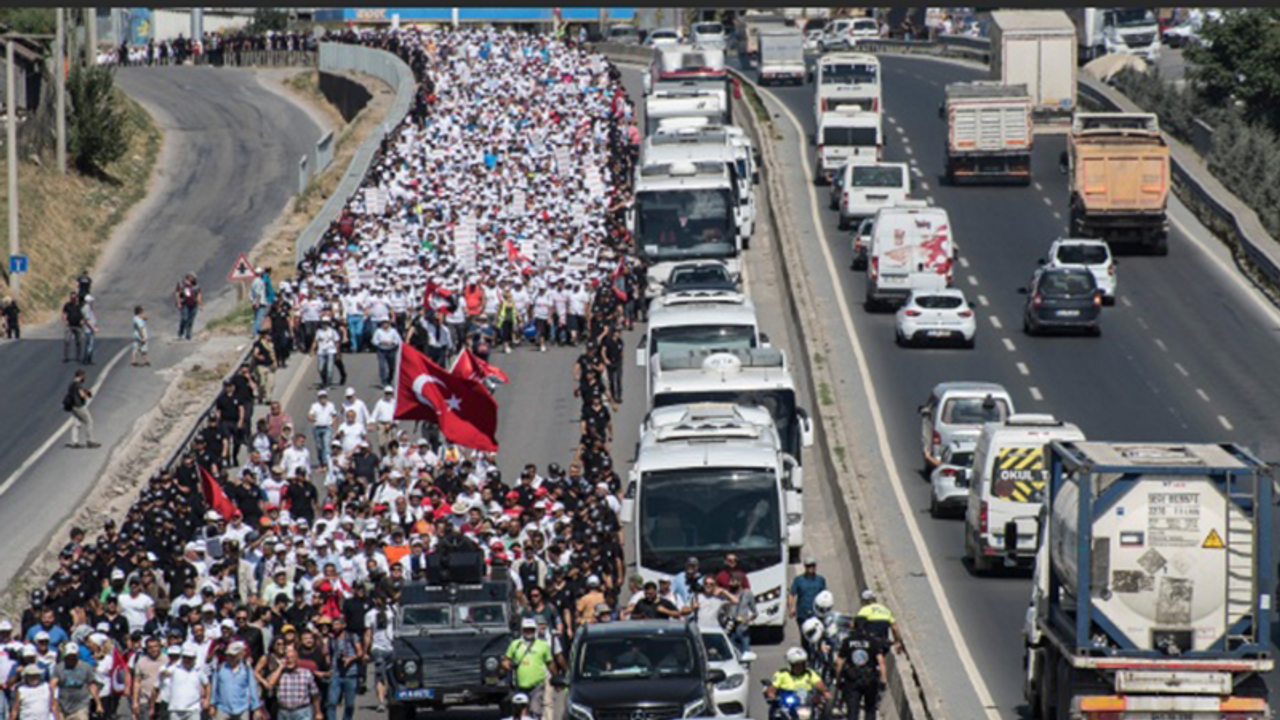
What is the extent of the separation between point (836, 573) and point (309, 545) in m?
7.52

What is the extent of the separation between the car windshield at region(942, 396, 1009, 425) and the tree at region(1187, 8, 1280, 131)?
1959 inches

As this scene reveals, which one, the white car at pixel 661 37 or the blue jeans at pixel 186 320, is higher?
the white car at pixel 661 37

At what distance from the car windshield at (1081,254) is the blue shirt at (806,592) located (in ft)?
96.7

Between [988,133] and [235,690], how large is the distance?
50.7m

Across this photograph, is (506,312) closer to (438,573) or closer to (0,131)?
(438,573)

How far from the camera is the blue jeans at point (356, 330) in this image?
47219 millimetres

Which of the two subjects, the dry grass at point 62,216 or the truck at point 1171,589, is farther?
the dry grass at point 62,216

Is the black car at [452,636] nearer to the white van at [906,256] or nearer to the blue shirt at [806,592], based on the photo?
the blue shirt at [806,592]

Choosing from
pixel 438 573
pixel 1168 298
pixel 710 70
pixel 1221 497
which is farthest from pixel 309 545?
pixel 710 70

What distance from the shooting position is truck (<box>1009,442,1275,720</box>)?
866 inches

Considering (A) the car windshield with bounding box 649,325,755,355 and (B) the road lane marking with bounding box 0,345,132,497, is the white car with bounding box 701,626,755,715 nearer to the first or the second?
(A) the car windshield with bounding box 649,325,755,355

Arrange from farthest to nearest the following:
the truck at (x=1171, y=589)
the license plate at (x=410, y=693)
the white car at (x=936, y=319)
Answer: the white car at (x=936, y=319)
the license plate at (x=410, y=693)
the truck at (x=1171, y=589)

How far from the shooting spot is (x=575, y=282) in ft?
157

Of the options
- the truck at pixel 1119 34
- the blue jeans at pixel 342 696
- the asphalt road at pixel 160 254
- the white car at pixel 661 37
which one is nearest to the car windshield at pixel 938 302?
the asphalt road at pixel 160 254
